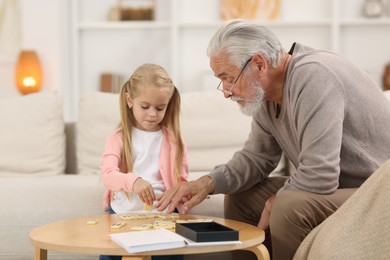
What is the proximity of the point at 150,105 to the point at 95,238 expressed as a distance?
2.42ft

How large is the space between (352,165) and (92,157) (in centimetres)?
147

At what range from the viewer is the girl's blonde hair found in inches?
105

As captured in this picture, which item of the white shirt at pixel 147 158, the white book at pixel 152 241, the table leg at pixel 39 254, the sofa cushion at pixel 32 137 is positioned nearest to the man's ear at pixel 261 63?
the white shirt at pixel 147 158

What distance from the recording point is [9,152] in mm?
3465

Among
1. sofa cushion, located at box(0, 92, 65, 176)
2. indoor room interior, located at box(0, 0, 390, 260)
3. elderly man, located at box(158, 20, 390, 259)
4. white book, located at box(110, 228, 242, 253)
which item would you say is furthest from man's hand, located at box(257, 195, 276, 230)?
indoor room interior, located at box(0, 0, 390, 260)

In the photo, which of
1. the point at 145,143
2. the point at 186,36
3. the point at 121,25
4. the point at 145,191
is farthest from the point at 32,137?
the point at 186,36

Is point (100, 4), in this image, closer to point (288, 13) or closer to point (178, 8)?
point (178, 8)

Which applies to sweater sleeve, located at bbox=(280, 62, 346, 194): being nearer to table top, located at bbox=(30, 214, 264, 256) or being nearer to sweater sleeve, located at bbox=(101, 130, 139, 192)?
table top, located at bbox=(30, 214, 264, 256)

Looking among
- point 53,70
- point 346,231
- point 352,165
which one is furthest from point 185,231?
point 53,70

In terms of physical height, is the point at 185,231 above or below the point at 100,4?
below

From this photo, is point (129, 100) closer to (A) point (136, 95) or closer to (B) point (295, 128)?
(A) point (136, 95)

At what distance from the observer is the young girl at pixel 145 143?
2654mm

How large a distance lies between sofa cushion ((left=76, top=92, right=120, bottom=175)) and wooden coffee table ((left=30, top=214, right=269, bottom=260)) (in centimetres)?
115

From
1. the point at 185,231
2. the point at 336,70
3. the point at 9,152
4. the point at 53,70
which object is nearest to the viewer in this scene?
A: the point at 185,231
